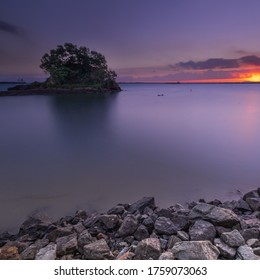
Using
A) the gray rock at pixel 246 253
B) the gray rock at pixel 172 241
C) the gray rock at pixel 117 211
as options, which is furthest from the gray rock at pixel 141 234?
the gray rock at pixel 246 253

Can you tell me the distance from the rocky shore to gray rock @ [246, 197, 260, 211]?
4.3 inches

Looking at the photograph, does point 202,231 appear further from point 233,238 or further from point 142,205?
point 142,205

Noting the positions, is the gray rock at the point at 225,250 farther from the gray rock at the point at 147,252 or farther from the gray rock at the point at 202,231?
the gray rock at the point at 147,252

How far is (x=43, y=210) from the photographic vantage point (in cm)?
185

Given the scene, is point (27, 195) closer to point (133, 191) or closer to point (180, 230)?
point (133, 191)

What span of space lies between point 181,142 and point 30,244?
2.13 m

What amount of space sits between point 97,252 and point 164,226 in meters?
0.38

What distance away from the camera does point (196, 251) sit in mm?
1144

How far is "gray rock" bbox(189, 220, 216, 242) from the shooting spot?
1274 mm

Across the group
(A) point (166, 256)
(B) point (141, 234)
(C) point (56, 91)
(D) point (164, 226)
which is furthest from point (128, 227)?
(C) point (56, 91)

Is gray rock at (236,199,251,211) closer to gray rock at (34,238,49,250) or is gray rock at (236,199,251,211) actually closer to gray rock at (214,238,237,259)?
gray rock at (214,238,237,259)

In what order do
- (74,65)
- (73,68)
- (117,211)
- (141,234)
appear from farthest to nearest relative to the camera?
(73,68) → (74,65) → (117,211) → (141,234)
